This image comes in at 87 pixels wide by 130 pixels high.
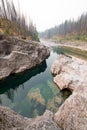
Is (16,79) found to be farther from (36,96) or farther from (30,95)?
(36,96)

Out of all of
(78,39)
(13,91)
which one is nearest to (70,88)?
(13,91)

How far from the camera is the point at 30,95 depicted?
21312mm

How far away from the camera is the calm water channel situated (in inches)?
684

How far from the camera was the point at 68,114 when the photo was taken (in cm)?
783

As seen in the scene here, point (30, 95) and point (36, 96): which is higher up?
point (36, 96)

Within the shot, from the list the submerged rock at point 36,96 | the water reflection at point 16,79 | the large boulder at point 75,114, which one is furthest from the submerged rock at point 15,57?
the large boulder at point 75,114

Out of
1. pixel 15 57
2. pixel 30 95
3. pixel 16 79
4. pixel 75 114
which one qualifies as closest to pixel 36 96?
pixel 30 95

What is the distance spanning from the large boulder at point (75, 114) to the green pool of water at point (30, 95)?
8.50 meters

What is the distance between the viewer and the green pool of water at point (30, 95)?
57.0 feet

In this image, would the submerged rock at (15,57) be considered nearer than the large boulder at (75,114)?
No

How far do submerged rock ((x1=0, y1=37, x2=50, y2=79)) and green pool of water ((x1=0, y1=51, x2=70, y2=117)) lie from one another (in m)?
1.75

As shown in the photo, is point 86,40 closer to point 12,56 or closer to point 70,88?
point 12,56

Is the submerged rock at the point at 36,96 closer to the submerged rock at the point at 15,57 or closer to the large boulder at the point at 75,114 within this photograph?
the submerged rock at the point at 15,57

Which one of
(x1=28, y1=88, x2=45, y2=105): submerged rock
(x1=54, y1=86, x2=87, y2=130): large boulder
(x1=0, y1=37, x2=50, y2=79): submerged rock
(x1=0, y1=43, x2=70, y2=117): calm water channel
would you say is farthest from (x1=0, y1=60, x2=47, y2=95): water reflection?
(x1=54, y1=86, x2=87, y2=130): large boulder
